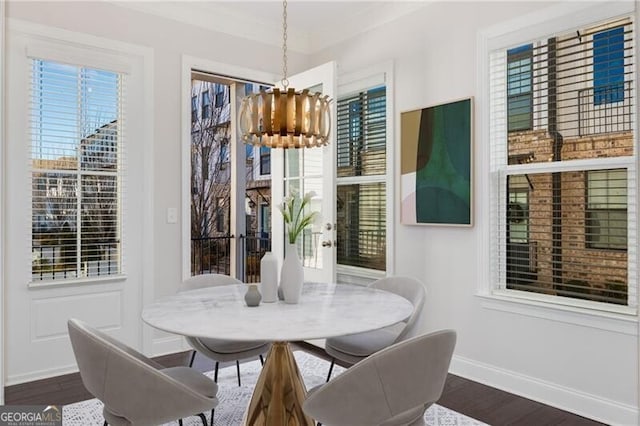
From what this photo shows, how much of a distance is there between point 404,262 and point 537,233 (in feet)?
3.24

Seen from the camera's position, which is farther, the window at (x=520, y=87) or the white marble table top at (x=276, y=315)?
the window at (x=520, y=87)

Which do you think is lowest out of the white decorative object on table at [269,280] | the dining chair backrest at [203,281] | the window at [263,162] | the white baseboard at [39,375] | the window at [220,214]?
the white baseboard at [39,375]

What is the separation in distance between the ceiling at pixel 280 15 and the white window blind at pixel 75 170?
0.73 m

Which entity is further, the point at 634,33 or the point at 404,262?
the point at 404,262

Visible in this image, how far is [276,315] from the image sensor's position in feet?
6.17

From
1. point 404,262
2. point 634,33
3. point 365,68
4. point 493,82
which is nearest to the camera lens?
point 634,33

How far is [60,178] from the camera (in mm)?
3215

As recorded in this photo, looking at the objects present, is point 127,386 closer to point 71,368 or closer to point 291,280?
point 291,280

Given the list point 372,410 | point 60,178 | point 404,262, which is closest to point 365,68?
point 404,262

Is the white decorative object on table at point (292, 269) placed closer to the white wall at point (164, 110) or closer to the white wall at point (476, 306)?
the white wall at point (476, 306)

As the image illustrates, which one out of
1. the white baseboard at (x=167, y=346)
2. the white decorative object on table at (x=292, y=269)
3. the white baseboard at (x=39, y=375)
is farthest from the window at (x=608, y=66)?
the white baseboard at (x=39, y=375)

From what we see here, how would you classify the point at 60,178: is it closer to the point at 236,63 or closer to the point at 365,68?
the point at 236,63

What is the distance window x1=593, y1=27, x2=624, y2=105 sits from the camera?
2.46m

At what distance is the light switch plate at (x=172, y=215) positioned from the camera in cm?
364
